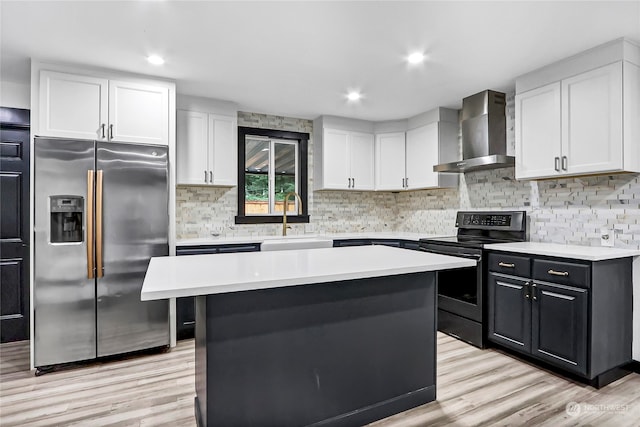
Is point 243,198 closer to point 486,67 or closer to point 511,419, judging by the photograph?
point 486,67

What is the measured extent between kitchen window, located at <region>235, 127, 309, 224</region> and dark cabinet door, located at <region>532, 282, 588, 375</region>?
9.33 feet

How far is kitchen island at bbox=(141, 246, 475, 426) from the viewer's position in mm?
1706

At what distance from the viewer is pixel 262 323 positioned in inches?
71.1

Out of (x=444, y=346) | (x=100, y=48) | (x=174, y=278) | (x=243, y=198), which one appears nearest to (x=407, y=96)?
(x=243, y=198)

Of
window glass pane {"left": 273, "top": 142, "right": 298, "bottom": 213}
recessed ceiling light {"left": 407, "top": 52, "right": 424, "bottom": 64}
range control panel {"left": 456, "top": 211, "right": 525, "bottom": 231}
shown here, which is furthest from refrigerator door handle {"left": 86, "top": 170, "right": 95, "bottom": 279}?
range control panel {"left": 456, "top": 211, "right": 525, "bottom": 231}

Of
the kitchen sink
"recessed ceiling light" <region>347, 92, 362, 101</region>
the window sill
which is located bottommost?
the kitchen sink

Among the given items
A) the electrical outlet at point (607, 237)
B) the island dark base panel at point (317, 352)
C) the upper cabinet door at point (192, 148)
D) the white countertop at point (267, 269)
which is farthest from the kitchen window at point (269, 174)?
the electrical outlet at point (607, 237)

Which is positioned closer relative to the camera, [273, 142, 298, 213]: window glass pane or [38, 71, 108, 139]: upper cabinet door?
[38, 71, 108, 139]: upper cabinet door

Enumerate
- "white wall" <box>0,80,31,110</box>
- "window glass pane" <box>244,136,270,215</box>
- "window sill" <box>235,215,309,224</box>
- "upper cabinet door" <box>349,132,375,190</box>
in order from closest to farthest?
"white wall" <box>0,80,31,110</box> → "window sill" <box>235,215,309,224</box> → "window glass pane" <box>244,136,270,215</box> → "upper cabinet door" <box>349,132,375,190</box>

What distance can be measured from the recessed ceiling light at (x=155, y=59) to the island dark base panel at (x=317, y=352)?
81.4 inches

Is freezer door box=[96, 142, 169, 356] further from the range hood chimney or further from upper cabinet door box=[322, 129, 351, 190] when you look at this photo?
the range hood chimney

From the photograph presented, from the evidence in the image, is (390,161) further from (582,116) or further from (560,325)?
(560,325)

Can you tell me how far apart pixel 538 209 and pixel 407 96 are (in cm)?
172

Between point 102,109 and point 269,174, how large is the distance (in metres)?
2.06
